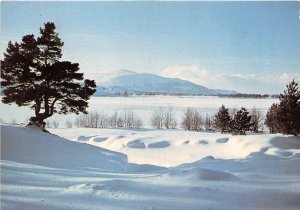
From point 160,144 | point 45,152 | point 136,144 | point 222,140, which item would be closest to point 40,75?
point 45,152

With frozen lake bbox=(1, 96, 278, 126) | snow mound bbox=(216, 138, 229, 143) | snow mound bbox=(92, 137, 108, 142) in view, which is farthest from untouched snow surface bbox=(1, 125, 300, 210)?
frozen lake bbox=(1, 96, 278, 126)

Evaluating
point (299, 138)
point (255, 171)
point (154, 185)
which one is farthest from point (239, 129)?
point (154, 185)

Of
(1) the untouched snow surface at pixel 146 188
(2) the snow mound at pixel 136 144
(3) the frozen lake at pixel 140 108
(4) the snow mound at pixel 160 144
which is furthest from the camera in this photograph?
(3) the frozen lake at pixel 140 108

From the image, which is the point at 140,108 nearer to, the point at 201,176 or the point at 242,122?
the point at 242,122

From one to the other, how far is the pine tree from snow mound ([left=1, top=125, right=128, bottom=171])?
927 inches

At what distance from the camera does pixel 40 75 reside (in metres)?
19.1

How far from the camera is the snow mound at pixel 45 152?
1154 cm

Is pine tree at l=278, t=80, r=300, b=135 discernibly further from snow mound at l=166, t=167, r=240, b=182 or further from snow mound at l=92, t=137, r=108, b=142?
snow mound at l=166, t=167, r=240, b=182

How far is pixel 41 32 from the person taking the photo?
19.8 m

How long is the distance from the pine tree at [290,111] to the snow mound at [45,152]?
2354cm

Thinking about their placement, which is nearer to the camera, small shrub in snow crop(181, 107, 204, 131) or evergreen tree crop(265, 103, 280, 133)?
evergreen tree crop(265, 103, 280, 133)

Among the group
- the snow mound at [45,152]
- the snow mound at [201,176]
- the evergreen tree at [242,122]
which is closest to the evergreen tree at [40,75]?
the snow mound at [45,152]

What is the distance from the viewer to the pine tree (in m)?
31.5

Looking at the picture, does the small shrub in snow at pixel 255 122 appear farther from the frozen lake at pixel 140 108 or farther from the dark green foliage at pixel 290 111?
the dark green foliage at pixel 290 111
